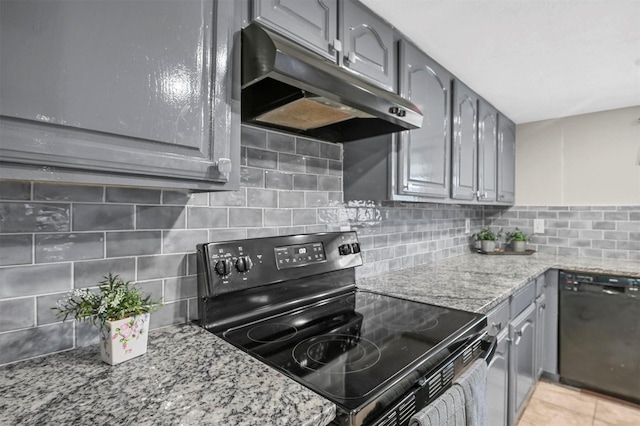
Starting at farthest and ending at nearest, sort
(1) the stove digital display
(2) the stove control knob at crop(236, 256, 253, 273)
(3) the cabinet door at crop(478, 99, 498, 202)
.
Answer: (3) the cabinet door at crop(478, 99, 498, 202), (1) the stove digital display, (2) the stove control knob at crop(236, 256, 253, 273)

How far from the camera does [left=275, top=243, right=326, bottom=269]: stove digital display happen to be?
50.3 inches

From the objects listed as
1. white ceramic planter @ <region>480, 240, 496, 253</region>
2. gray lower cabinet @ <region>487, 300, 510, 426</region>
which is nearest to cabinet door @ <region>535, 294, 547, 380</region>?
white ceramic planter @ <region>480, 240, 496, 253</region>

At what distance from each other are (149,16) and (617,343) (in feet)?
10.3

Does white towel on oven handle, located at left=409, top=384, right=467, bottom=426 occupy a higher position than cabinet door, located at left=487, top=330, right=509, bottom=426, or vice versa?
white towel on oven handle, located at left=409, top=384, right=467, bottom=426

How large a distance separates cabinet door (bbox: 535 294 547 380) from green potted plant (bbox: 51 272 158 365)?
7.96ft

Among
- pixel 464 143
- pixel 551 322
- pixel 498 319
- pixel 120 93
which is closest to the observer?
pixel 120 93

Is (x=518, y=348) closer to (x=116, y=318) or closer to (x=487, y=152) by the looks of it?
(x=487, y=152)

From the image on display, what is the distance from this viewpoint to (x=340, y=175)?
1.72 m

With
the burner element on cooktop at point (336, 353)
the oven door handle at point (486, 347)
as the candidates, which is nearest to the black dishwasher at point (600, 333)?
the oven door handle at point (486, 347)

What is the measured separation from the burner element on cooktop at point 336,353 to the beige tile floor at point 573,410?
5.87 feet

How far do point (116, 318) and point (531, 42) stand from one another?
2106 millimetres

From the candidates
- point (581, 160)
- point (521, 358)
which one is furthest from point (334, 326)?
point (581, 160)

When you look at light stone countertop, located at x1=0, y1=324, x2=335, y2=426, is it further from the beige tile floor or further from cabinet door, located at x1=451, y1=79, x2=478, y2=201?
the beige tile floor

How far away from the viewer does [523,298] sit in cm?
196
